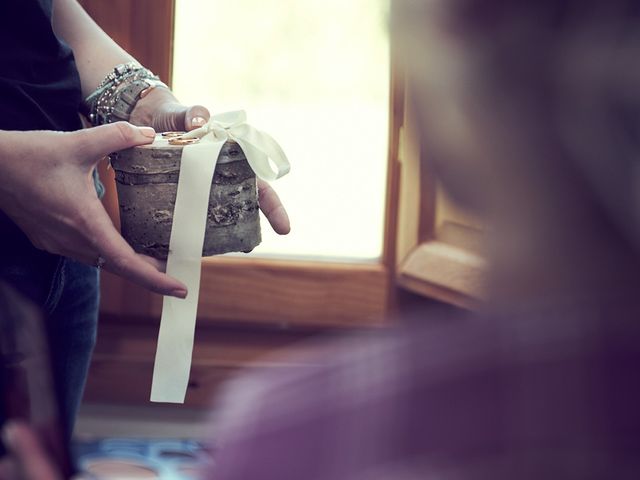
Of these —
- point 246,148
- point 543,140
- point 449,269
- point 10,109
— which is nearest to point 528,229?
point 543,140

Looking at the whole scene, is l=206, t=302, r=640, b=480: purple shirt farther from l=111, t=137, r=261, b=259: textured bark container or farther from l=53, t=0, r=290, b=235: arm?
l=53, t=0, r=290, b=235: arm

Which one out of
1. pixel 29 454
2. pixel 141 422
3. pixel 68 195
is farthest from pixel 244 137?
pixel 141 422

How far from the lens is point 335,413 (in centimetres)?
31

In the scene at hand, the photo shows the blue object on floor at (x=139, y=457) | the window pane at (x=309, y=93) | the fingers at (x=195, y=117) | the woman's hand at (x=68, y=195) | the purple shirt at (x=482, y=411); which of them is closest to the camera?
the purple shirt at (x=482, y=411)

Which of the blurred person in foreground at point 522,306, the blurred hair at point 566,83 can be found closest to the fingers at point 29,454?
the blurred person in foreground at point 522,306

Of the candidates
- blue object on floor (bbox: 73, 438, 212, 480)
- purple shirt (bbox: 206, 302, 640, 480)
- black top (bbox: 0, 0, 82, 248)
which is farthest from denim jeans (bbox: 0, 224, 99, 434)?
blue object on floor (bbox: 73, 438, 212, 480)

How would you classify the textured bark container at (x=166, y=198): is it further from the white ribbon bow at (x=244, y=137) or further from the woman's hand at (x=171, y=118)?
the woman's hand at (x=171, y=118)

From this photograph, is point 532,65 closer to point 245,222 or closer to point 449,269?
point 245,222

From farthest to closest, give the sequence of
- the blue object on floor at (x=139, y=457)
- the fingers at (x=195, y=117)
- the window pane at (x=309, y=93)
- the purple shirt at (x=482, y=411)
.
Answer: the window pane at (x=309, y=93)
the blue object on floor at (x=139, y=457)
the fingers at (x=195, y=117)
the purple shirt at (x=482, y=411)

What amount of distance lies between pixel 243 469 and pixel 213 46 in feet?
4.84

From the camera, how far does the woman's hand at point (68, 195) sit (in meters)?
0.74

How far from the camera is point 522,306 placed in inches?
12.4

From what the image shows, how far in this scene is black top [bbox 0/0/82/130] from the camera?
0.80 m

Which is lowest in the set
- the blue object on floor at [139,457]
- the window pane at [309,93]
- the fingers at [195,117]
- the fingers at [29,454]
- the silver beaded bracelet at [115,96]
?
the blue object on floor at [139,457]
